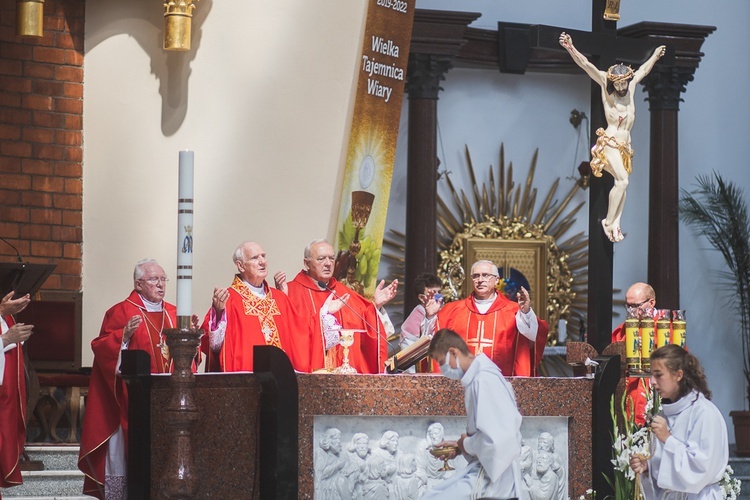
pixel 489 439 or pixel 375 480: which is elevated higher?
pixel 489 439

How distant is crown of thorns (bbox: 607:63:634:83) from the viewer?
8.66m

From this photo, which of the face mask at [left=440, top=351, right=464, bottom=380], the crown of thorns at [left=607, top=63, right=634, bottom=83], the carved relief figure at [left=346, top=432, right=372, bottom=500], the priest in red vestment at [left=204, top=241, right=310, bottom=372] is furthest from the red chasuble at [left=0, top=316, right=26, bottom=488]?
the crown of thorns at [left=607, top=63, right=634, bottom=83]

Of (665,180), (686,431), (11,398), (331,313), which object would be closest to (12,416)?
(11,398)

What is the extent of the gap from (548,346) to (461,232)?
147 centimetres

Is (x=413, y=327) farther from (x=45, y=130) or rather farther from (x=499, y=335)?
(x=45, y=130)

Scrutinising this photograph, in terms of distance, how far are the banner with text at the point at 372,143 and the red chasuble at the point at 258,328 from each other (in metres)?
1.28

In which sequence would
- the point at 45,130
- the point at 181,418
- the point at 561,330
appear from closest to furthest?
the point at 181,418 → the point at 45,130 → the point at 561,330

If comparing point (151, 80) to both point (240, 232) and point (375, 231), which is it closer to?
point (240, 232)

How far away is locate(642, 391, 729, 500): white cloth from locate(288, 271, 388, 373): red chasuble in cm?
279

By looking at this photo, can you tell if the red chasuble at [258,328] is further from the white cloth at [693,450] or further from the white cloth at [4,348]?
the white cloth at [693,450]

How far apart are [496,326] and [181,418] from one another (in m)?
3.02

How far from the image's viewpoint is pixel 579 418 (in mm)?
7312

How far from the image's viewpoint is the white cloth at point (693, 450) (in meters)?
5.88

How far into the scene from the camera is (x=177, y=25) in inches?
359
